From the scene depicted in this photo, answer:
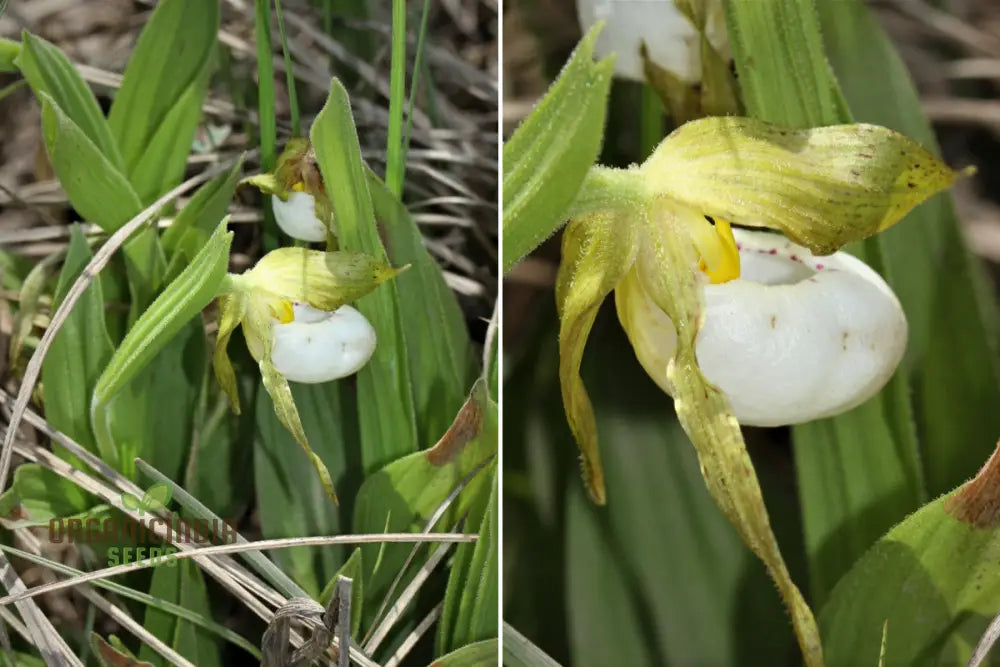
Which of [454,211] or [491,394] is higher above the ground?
[454,211]

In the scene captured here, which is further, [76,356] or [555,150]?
[76,356]

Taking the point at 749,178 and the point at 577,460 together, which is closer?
the point at 749,178

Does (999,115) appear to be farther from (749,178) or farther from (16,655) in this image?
(16,655)

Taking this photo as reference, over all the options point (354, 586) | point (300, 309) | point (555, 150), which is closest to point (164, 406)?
point (300, 309)

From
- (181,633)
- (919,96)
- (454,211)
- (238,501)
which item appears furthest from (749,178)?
(181,633)

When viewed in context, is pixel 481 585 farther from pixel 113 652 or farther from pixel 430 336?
pixel 113 652

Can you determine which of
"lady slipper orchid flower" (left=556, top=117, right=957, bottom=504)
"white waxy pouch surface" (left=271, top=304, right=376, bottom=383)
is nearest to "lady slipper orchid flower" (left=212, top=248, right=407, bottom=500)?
"white waxy pouch surface" (left=271, top=304, right=376, bottom=383)

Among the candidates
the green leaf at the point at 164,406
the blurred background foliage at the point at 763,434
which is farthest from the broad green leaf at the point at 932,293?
the green leaf at the point at 164,406

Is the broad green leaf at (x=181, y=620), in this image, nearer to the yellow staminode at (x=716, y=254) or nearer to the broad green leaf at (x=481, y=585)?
the broad green leaf at (x=481, y=585)
